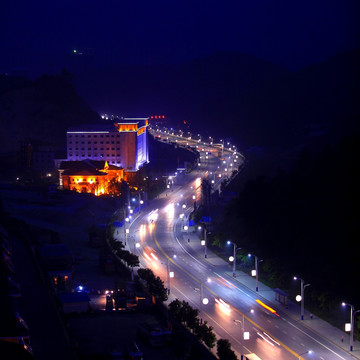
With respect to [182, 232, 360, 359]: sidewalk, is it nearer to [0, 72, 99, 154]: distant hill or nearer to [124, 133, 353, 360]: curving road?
[124, 133, 353, 360]: curving road

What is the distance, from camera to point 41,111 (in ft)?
247

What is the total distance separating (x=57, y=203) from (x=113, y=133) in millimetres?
17178

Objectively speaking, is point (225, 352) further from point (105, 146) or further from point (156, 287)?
point (105, 146)

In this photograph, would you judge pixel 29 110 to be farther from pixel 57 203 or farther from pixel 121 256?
pixel 121 256

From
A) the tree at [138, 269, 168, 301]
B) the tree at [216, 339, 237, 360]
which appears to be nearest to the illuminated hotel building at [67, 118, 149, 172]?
the tree at [138, 269, 168, 301]

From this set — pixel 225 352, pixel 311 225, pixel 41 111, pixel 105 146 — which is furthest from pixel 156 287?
pixel 41 111

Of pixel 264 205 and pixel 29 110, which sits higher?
pixel 29 110

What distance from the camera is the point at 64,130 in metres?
73.4

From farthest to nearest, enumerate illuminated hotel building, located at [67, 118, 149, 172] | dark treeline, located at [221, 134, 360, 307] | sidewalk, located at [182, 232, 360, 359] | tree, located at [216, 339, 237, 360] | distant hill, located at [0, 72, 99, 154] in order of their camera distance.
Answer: distant hill, located at [0, 72, 99, 154], illuminated hotel building, located at [67, 118, 149, 172], dark treeline, located at [221, 134, 360, 307], sidewalk, located at [182, 232, 360, 359], tree, located at [216, 339, 237, 360]

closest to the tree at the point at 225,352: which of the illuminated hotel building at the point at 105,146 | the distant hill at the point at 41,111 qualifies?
the illuminated hotel building at the point at 105,146

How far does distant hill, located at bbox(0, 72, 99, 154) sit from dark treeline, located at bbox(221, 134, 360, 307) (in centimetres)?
3905

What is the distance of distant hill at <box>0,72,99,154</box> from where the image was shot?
73125 millimetres

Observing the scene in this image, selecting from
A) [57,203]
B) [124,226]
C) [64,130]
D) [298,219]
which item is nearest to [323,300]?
[298,219]

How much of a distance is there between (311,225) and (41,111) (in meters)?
52.6
